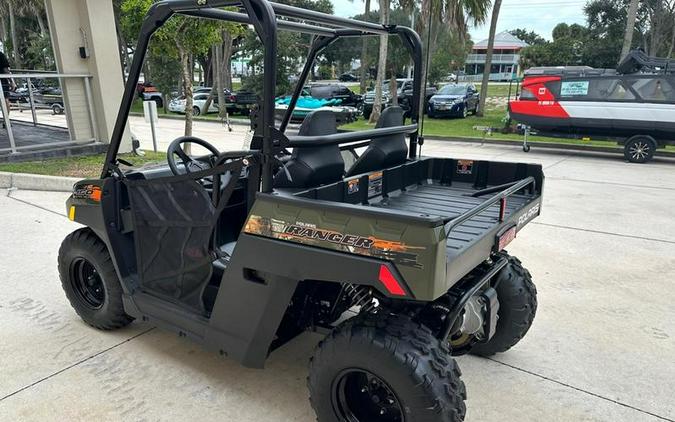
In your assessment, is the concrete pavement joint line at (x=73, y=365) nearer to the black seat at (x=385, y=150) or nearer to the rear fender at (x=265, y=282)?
the rear fender at (x=265, y=282)

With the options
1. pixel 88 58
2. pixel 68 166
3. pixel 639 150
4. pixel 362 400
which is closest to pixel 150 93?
pixel 88 58

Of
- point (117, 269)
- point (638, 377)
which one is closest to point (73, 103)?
point (117, 269)

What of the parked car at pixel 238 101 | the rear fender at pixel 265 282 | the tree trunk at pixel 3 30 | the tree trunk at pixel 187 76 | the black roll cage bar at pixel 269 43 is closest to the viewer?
the rear fender at pixel 265 282

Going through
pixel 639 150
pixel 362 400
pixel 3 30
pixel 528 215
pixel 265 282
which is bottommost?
pixel 639 150

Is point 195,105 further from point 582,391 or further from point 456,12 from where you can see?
point 582,391

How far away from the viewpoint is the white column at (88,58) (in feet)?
28.8

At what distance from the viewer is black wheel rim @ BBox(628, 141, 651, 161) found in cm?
1074

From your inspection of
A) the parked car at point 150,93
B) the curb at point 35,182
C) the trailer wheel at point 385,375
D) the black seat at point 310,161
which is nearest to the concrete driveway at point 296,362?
the trailer wheel at point 385,375

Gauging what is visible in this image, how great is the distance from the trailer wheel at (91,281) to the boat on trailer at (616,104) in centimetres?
1089

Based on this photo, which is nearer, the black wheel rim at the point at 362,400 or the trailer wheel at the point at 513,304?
the black wheel rim at the point at 362,400

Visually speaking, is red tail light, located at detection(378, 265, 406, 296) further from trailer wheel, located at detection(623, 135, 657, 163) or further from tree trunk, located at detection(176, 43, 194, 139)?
trailer wheel, located at detection(623, 135, 657, 163)

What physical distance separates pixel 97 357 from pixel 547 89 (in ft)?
37.3

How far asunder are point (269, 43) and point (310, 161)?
2.03ft

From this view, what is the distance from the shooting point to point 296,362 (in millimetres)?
3074
